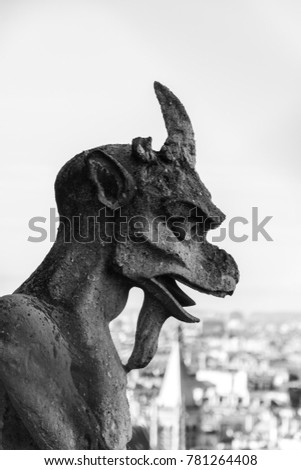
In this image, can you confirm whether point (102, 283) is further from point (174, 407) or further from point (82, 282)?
point (174, 407)

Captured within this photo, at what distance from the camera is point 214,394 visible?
5209 centimetres

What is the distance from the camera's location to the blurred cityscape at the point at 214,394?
29.5 metres

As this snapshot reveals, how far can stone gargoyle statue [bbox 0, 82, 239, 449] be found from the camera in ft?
8.50

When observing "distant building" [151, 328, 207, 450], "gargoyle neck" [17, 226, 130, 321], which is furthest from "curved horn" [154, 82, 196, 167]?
"distant building" [151, 328, 207, 450]

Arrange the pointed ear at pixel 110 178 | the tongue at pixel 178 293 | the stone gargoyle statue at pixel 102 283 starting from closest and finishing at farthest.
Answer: the stone gargoyle statue at pixel 102 283, the pointed ear at pixel 110 178, the tongue at pixel 178 293

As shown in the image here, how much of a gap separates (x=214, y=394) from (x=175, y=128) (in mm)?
50018

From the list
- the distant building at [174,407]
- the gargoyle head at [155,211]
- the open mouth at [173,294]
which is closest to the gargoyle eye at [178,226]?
the gargoyle head at [155,211]

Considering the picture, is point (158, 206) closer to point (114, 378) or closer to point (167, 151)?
point (167, 151)

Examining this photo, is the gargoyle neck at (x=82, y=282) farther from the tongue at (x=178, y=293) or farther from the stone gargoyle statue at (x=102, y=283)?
the tongue at (x=178, y=293)

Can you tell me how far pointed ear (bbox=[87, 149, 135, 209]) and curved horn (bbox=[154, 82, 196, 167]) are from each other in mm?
129

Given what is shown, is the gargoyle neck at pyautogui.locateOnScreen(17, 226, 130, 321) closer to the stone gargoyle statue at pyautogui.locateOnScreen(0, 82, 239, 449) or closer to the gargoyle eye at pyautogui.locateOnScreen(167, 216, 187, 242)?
the stone gargoyle statue at pyautogui.locateOnScreen(0, 82, 239, 449)

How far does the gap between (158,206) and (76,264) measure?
0.25m

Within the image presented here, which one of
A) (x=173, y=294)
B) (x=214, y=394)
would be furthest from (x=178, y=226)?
(x=214, y=394)
